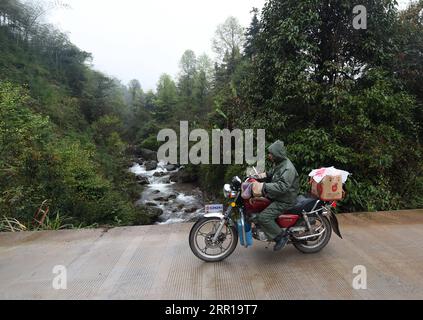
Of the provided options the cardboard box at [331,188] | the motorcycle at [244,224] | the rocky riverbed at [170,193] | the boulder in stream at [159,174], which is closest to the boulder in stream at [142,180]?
the rocky riverbed at [170,193]

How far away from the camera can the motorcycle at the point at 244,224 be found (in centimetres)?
351

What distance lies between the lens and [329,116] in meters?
6.46

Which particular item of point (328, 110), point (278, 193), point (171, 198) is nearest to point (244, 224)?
point (278, 193)

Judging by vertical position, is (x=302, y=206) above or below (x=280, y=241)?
above

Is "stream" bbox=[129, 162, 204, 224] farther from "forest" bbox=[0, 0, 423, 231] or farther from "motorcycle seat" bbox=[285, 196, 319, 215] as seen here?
"motorcycle seat" bbox=[285, 196, 319, 215]

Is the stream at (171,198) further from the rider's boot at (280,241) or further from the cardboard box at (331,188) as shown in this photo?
the cardboard box at (331,188)

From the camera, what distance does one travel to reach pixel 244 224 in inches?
139

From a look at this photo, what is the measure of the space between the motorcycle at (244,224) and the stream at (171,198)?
846cm

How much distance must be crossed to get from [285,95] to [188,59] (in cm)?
3583

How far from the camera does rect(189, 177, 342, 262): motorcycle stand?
3506 mm

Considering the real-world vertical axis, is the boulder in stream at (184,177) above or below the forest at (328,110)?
below

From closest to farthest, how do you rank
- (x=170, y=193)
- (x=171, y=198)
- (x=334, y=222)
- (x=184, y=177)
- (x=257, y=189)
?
(x=257, y=189) → (x=334, y=222) → (x=171, y=198) → (x=170, y=193) → (x=184, y=177)

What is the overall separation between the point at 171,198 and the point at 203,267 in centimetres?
1354

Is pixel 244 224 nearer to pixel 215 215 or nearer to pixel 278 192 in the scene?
pixel 215 215
